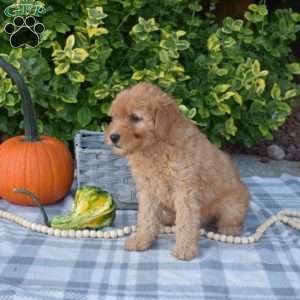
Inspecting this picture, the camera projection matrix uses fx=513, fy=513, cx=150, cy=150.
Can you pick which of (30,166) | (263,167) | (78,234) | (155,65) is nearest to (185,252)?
(78,234)

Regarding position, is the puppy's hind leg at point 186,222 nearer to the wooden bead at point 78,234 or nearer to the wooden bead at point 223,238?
the wooden bead at point 223,238

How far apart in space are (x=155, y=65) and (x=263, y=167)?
1.58 metres

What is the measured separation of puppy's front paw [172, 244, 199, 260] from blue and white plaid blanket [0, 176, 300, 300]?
32mm

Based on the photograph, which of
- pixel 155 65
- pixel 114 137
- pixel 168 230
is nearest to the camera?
pixel 114 137

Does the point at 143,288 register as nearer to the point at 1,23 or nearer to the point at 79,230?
the point at 79,230

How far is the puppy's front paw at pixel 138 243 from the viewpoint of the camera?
2.65m

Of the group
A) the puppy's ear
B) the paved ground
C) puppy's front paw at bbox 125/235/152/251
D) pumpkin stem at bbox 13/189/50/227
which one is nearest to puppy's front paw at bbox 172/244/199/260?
puppy's front paw at bbox 125/235/152/251

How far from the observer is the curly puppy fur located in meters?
2.38

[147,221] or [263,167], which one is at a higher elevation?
[147,221]

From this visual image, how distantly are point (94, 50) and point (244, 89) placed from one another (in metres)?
1.40

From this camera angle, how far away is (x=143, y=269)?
8.10ft

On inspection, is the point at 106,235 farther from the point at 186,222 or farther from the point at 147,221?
the point at 186,222

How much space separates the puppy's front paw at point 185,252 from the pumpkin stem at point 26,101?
1239 millimetres

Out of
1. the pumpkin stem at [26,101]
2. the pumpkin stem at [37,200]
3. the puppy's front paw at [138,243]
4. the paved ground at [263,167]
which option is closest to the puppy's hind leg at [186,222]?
the puppy's front paw at [138,243]
